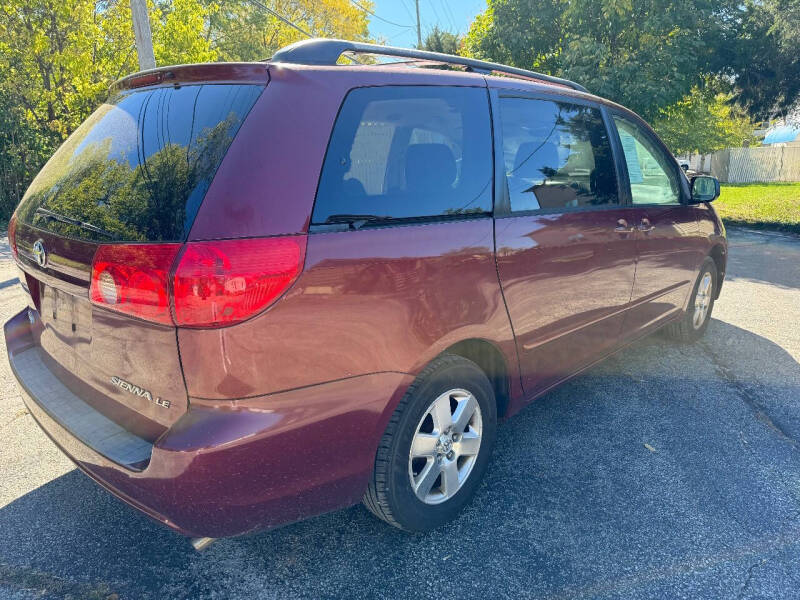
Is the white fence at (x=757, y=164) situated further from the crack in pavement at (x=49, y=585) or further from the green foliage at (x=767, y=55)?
the crack in pavement at (x=49, y=585)

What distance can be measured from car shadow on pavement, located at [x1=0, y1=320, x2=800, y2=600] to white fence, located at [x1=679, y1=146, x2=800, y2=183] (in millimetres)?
33448

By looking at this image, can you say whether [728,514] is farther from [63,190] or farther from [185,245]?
[63,190]

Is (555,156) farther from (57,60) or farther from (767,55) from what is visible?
(57,60)

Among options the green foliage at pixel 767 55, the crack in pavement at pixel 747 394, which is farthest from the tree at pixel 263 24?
the crack in pavement at pixel 747 394

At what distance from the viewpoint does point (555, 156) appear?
2906mm

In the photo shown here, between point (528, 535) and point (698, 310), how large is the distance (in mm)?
3080

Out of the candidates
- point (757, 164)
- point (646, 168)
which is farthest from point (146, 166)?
point (757, 164)

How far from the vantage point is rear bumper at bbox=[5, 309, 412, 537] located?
1709 mm

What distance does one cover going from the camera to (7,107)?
1242 cm

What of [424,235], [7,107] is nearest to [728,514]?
[424,235]

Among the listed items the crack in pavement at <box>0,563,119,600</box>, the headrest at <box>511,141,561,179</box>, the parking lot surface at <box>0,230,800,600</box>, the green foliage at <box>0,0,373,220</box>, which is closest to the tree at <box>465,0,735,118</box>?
the green foliage at <box>0,0,373,220</box>

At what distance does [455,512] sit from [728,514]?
3.93 feet

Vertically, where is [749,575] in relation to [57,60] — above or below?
below

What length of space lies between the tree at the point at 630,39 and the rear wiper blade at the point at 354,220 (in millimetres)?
10741
